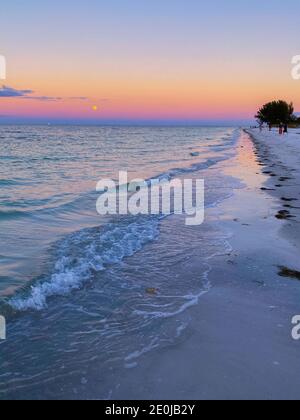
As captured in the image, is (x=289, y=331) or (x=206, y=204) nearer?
(x=289, y=331)

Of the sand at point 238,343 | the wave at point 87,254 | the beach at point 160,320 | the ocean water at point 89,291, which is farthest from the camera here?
the wave at point 87,254

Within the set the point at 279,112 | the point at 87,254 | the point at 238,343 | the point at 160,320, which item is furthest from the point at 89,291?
the point at 279,112

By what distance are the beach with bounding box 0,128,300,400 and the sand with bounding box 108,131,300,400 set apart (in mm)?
11

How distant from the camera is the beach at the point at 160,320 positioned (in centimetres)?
378

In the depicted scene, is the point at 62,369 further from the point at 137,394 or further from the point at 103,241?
the point at 103,241

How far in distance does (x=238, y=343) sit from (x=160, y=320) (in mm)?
1067

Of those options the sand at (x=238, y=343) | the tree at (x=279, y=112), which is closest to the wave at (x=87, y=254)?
the sand at (x=238, y=343)

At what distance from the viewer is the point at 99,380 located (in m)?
3.85

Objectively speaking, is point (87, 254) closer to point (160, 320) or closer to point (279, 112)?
point (160, 320)

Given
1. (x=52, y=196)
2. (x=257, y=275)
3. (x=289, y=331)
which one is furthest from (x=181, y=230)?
(x=52, y=196)

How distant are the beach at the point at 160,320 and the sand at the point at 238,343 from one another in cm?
1

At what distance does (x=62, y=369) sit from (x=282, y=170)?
65.6 feet

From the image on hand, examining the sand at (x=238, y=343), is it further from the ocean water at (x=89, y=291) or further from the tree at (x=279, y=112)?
the tree at (x=279, y=112)

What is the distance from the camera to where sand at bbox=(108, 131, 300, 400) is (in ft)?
12.0
